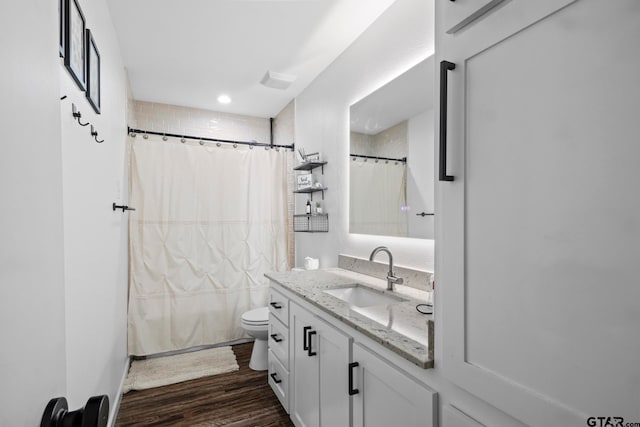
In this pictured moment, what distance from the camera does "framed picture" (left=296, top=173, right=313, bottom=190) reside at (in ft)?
9.46

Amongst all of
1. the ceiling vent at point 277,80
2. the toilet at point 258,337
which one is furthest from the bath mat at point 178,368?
the ceiling vent at point 277,80

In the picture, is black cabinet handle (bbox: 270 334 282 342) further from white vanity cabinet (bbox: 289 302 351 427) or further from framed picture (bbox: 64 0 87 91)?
framed picture (bbox: 64 0 87 91)

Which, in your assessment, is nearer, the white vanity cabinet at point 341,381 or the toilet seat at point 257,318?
the white vanity cabinet at point 341,381

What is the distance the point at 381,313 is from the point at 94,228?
4.42 feet

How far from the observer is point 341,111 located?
8.30 feet

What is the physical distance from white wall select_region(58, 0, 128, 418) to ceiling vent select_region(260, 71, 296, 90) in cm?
109

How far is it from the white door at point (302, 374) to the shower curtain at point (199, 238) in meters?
1.42

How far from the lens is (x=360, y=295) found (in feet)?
6.42

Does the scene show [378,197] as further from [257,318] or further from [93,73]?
[93,73]

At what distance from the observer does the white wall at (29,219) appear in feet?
1.19

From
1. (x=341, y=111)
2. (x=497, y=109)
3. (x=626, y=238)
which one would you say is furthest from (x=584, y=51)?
(x=341, y=111)

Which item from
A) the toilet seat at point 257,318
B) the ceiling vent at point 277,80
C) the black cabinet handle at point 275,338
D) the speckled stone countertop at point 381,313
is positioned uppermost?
the ceiling vent at point 277,80

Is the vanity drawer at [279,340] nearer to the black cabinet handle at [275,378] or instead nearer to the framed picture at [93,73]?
the black cabinet handle at [275,378]

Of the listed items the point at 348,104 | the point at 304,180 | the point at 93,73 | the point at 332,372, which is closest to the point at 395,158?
the point at 348,104
